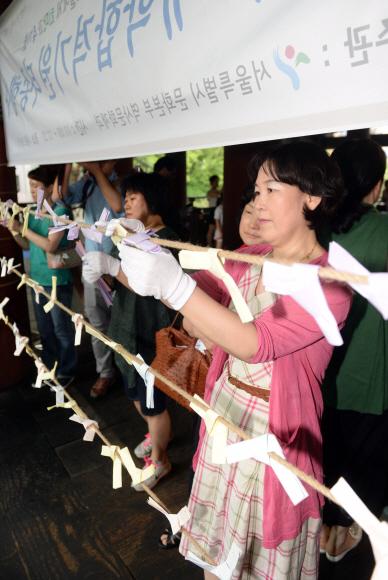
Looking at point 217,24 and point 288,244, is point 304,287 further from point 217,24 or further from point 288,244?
point 217,24

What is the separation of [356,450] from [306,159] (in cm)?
124

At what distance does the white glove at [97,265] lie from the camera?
5.25ft

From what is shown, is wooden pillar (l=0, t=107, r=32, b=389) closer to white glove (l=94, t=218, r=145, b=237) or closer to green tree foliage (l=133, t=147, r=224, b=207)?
white glove (l=94, t=218, r=145, b=237)

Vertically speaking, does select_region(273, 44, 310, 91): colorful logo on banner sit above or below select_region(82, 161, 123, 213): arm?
above

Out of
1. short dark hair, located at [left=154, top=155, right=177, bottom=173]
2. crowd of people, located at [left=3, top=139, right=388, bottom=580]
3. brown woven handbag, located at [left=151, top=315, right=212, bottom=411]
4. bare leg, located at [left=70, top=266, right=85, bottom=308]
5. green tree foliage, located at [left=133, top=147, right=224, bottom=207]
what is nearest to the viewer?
crowd of people, located at [left=3, top=139, right=388, bottom=580]

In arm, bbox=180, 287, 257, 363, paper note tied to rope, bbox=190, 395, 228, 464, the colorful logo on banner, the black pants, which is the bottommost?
the black pants

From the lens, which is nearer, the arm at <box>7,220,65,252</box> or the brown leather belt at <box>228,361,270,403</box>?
the brown leather belt at <box>228,361,270,403</box>

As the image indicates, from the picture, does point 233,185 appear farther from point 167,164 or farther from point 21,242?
point 21,242

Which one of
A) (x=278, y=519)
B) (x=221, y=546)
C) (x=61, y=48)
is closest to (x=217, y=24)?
(x=61, y=48)

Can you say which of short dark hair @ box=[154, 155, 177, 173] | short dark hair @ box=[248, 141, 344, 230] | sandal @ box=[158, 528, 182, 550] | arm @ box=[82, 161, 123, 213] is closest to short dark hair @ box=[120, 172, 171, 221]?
arm @ box=[82, 161, 123, 213]

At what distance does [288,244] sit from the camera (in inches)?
42.6

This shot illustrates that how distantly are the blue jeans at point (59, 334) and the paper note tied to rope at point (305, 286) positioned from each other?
2.52m

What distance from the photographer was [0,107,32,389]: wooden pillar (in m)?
2.99

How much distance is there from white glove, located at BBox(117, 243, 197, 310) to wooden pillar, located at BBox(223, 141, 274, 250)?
137 inches
